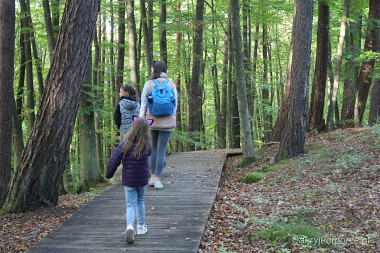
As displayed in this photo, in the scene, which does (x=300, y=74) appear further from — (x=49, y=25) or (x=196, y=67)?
(x=49, y=25)

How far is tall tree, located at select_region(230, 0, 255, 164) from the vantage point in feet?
34.0

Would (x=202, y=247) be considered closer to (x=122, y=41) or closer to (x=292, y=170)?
(x=292, y=170)

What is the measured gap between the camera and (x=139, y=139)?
480cm

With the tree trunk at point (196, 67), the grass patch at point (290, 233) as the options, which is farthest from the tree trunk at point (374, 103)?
the grass patch at point (290, 233)

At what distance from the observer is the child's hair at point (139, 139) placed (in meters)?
4.73

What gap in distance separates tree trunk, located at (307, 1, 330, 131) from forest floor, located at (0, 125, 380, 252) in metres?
4.38

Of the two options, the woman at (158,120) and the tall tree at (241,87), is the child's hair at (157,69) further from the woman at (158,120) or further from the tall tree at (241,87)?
the tall tree at (241,87)

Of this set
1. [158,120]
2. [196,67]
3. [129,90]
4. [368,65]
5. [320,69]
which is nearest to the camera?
[158,120]

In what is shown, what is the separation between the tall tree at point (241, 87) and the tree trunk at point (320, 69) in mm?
4420

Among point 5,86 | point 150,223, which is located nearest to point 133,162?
point 150,223

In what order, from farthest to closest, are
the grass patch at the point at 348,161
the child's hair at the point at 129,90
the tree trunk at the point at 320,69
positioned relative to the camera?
1. the tree trunk at the point at 320,69
2. the grass patch at the point at 348,161
3. the child's hair at the point at 129,90

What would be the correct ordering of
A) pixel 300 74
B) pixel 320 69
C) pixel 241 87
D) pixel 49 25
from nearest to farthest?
pixel 300 74, pixel 241 87, pixel 49 25, pixel 320 69

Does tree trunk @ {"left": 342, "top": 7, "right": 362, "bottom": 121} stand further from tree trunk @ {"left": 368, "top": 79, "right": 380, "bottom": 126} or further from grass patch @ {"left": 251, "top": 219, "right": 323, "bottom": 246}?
grass patch @ {"left": 251, "top": 219, "right": 323, "bottom": 246}

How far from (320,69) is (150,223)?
1102 centimetres
